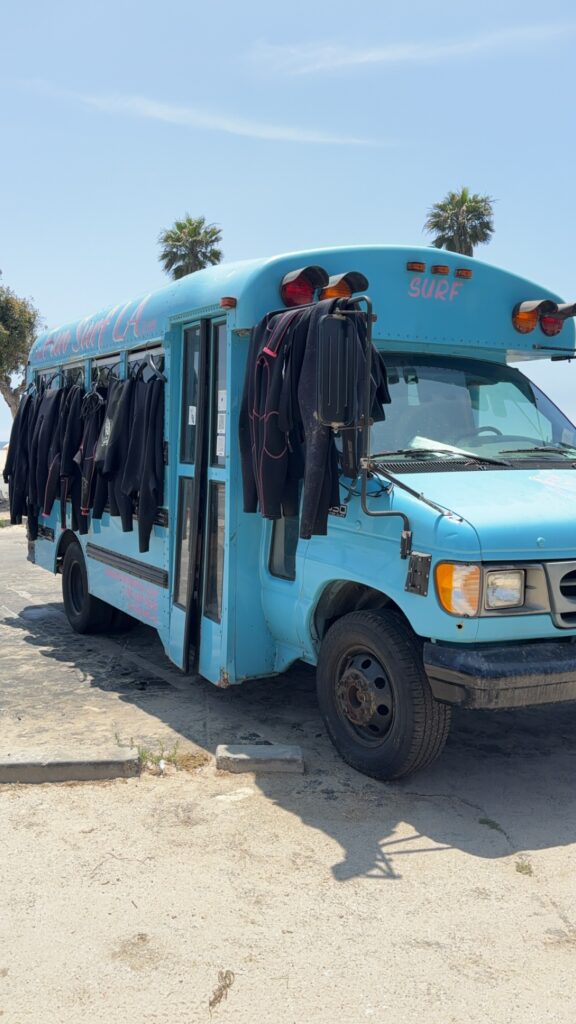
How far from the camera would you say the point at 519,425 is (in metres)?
5.19

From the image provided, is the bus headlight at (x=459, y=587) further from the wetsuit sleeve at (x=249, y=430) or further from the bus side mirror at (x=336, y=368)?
the wetsuit sleeve at (x=249, y=430)

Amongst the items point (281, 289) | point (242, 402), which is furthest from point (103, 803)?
point (281, 289)

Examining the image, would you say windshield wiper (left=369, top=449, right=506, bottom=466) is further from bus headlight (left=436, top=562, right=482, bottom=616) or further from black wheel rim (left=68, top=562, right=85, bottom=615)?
black wheel rim (left=68, top=562, right=85, bottom=615)

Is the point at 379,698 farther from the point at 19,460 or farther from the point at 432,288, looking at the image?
the point at 19,460

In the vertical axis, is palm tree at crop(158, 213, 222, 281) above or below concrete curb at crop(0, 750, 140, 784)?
above

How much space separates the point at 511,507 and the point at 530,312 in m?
2.04

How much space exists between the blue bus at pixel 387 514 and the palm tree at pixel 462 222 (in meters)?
25.5

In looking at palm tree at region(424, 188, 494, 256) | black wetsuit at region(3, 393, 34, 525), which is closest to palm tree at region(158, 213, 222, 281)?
palm tree at region(424, 188, 494, 256)

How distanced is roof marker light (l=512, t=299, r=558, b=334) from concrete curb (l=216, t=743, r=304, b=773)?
2.99 m

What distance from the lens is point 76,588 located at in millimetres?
8422

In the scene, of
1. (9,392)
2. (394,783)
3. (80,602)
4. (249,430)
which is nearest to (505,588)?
(394,783)

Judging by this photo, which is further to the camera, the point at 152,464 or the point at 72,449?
the point at 72,449

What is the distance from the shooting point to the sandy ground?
2842 millimetres

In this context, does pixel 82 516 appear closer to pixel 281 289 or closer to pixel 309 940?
pixel 281 289
